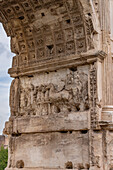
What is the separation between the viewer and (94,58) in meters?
7.86

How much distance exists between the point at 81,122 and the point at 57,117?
0.74m

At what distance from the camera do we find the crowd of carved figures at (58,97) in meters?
8.06

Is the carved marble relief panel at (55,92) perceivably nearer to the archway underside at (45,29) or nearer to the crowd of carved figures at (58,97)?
the crowd of carved figures at (58,97)

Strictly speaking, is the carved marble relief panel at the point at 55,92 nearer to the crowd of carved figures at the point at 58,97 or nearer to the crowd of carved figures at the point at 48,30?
the crowd of carved figures at the point at 58,97

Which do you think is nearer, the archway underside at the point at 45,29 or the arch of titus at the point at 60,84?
the arch of titus at the point at 60,84

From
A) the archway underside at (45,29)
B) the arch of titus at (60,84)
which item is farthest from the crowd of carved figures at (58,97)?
the archway underside at (45,29)

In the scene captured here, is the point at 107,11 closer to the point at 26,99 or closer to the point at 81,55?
the point at 81,55

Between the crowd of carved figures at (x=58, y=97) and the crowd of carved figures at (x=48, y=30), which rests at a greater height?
the crowd of carved figures at (x=48, y=30)

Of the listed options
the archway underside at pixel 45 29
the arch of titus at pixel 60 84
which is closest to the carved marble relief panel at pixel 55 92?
the arch of titus at pixel 60 84

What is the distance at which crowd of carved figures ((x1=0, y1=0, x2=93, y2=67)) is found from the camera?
8.13 metres

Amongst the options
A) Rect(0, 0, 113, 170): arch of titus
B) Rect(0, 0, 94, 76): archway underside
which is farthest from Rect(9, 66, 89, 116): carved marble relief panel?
Rect(0, 0, 94, 76): archway underside

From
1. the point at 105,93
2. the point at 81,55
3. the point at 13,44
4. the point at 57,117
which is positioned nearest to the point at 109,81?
the point at 105,93

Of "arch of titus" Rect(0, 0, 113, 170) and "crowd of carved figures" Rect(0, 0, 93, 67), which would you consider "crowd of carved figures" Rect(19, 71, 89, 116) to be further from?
"crowd of carved figures" Rect(0, 0, 93, 67)

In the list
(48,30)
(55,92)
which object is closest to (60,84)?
(55,92)
